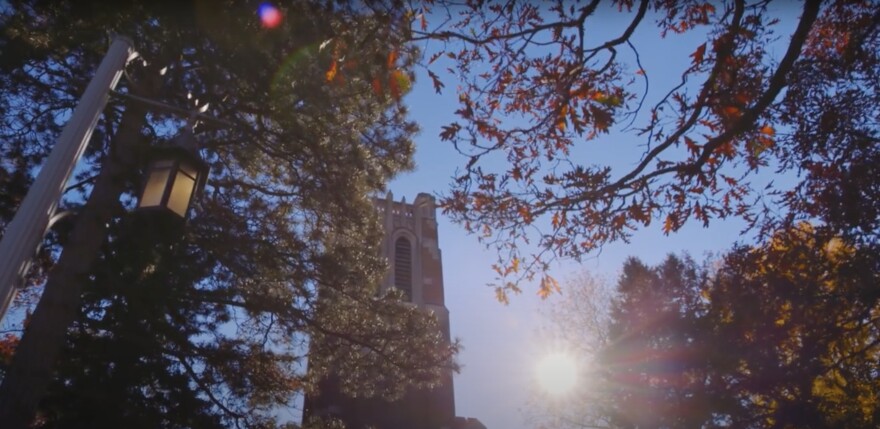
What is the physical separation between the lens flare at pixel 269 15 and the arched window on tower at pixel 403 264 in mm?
18425

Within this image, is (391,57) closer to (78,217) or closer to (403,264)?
(78,217)

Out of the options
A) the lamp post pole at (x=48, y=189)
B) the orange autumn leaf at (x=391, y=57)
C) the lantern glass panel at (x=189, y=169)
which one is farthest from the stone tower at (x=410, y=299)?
the lamp post pole at (x=48, y=189)

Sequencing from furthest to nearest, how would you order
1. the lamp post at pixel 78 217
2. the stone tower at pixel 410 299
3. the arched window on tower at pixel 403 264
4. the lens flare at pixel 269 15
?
the arched window on tower at pixel 403 264, the stone tower at pixel 410 299, the lens flare at pixel 269 15, the lamp post at pixel 78 217

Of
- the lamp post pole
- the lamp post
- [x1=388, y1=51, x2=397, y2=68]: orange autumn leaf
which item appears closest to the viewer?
the lamp post pole

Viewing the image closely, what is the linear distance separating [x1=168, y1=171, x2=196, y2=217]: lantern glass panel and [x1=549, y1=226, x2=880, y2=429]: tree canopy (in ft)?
21.8

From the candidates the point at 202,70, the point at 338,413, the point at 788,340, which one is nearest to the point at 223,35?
the point at 202,70

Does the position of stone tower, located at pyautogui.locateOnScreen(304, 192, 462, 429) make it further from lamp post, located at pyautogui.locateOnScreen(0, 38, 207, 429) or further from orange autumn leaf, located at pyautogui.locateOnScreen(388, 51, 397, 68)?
orange autumn leaf, located at pyautogui.locateOnScreen(388, 51, 397, 68)

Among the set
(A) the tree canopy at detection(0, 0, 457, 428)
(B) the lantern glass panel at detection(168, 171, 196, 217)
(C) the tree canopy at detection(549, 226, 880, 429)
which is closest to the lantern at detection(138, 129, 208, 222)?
(B) the lantern glass panel at detection(168, 171, 196, 217)

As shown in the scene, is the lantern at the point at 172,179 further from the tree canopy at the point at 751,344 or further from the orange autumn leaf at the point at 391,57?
the tree canopy at the point at 751,344

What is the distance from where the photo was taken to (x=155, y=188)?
355 centimetres

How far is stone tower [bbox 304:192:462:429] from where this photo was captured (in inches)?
730

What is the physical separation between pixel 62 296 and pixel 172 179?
8.36 ft

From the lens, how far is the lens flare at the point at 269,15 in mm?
5668

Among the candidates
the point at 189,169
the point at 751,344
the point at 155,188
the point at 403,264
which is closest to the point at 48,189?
the point at 155,188
